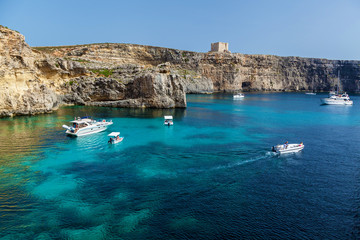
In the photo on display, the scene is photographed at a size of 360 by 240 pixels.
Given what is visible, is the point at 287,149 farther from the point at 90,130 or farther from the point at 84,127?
the point at 84,127

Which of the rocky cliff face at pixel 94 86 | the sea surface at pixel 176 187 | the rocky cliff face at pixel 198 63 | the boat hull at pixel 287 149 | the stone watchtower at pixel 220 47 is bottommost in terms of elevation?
the sea surface at pixel 176 187

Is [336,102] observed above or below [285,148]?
above

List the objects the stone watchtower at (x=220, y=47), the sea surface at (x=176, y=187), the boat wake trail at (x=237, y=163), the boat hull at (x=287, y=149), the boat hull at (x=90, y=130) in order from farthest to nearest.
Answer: the stone watchtower at (x=220, y=47)
the boat hull at (x=90, y=130)
the boat hull at (x=287, y=149)
the boat wake trail at (x=237, y=163)
the sea surface at (x=176, y=187)

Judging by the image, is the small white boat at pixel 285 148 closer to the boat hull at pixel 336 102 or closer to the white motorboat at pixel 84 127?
the white motorboat at pixel 84 127

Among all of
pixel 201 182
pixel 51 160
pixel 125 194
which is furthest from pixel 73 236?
pixel 51 160

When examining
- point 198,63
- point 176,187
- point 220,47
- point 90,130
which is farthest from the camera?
point 220,47

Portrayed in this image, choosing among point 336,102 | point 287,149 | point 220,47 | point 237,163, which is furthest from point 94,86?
point 220,47

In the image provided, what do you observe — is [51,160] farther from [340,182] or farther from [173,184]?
[340,182]

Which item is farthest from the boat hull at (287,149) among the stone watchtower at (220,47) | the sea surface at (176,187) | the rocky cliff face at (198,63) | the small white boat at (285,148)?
the stone watchtower at (220,47)
